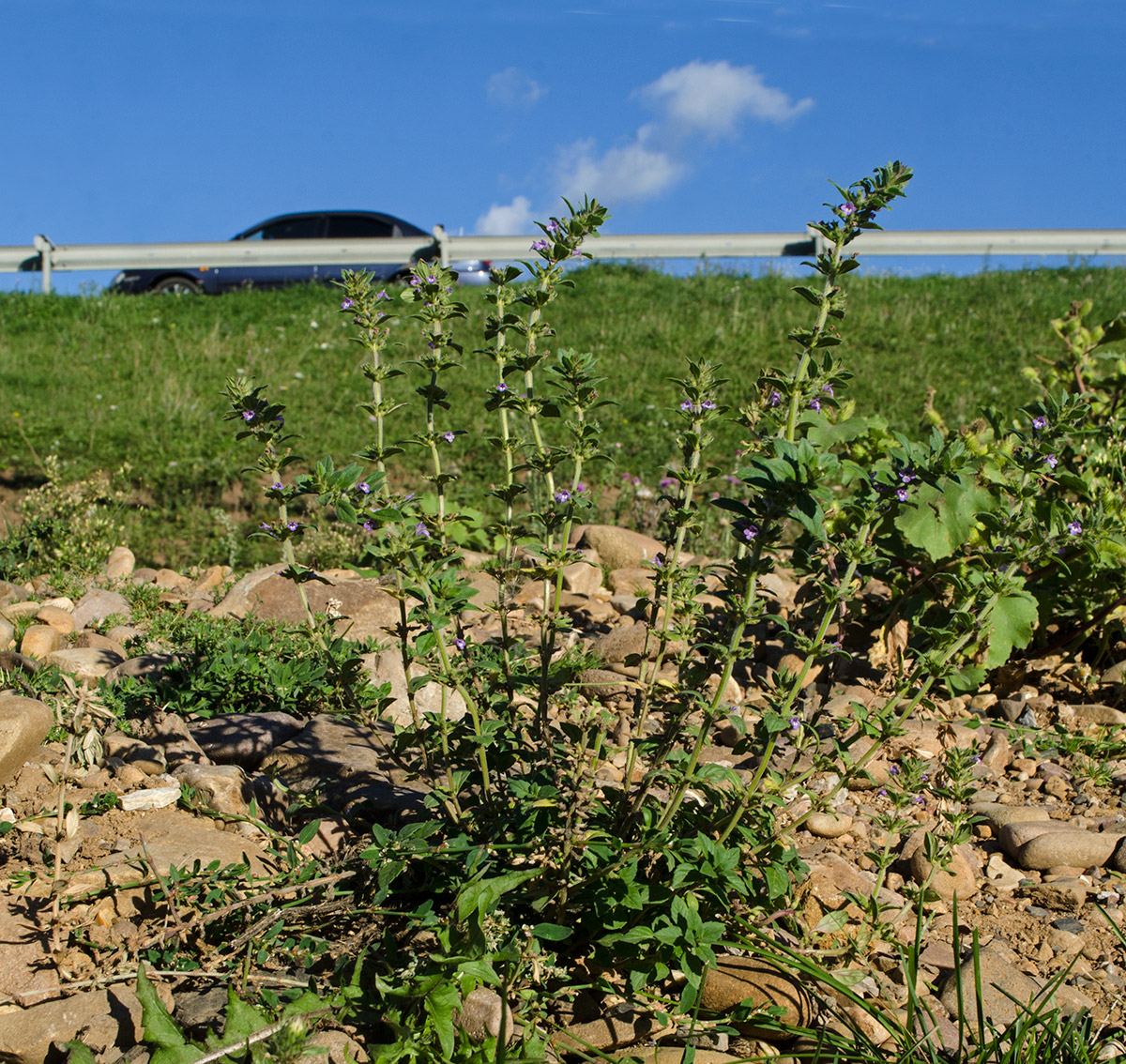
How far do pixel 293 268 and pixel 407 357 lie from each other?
19.5 feet

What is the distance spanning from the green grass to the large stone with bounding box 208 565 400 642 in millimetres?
1220

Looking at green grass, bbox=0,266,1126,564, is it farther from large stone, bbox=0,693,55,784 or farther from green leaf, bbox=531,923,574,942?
green leaf, bbox=531,923,574,942

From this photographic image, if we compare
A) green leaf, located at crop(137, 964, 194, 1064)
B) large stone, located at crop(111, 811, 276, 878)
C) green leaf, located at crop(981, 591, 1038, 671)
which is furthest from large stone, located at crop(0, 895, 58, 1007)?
green leaf, located at crop(981, 591, 1038, 671)

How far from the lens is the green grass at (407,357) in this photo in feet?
21.8

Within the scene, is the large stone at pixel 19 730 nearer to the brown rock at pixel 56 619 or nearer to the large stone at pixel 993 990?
the brown rock at pixel 56 619

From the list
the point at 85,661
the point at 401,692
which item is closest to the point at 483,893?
the point at 401,692

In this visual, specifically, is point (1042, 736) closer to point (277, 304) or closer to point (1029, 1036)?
point (1029, 1036)

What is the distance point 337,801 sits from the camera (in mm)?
2941

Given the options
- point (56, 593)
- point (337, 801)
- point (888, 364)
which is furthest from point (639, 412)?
point (337, 801)

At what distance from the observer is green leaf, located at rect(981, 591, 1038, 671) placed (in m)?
3.36

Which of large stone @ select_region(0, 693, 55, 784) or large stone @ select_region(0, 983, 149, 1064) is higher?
large stone @ select_region(0, 693, 55, 784)

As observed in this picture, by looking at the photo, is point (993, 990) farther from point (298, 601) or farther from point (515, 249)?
point (515, 249)

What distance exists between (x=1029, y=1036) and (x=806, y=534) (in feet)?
3.83

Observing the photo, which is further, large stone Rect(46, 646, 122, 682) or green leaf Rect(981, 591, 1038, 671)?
large stone Rect(46, 646, 122, 682)
